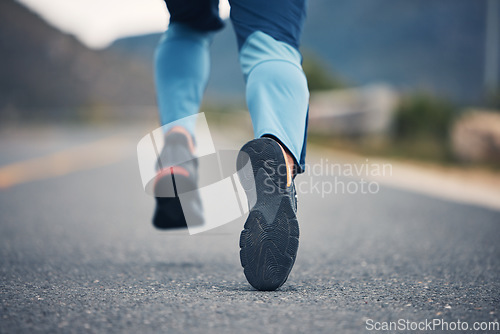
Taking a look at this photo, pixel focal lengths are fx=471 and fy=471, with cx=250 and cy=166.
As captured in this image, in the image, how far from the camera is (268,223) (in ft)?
3.36

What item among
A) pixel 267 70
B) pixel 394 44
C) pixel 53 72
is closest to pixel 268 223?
pixel 267 70

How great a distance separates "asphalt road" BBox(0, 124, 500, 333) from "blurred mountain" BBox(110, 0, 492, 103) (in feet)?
215

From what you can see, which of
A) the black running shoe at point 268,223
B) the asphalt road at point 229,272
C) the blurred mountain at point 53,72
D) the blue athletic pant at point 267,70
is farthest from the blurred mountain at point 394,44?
the black running shoe at point 268,223

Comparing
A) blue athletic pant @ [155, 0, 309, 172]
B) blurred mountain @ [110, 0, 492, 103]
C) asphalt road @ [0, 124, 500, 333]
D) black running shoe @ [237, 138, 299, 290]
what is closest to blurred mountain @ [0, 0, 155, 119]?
blurred mountain @ [110, 0, 492, 103]

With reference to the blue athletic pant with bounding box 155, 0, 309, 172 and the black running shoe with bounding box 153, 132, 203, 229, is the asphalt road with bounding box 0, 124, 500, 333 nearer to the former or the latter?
the black running shoe with bounding box 153, 132, 203, 229

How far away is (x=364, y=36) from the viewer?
102 meters

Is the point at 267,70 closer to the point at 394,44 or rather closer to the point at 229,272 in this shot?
the point at 229,272

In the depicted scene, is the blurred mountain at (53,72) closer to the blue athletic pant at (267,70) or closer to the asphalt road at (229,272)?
the asphalt road at (229,272)

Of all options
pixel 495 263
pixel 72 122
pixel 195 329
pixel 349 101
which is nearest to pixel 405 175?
pixel 495 263

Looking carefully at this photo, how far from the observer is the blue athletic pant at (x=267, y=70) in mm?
1124

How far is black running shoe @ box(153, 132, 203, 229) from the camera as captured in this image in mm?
1318

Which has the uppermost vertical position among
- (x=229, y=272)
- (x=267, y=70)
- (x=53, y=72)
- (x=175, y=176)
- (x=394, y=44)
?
(x=267, y=70)

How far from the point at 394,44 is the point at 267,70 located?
98676 millimetres

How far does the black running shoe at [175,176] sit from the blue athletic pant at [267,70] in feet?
0.31
